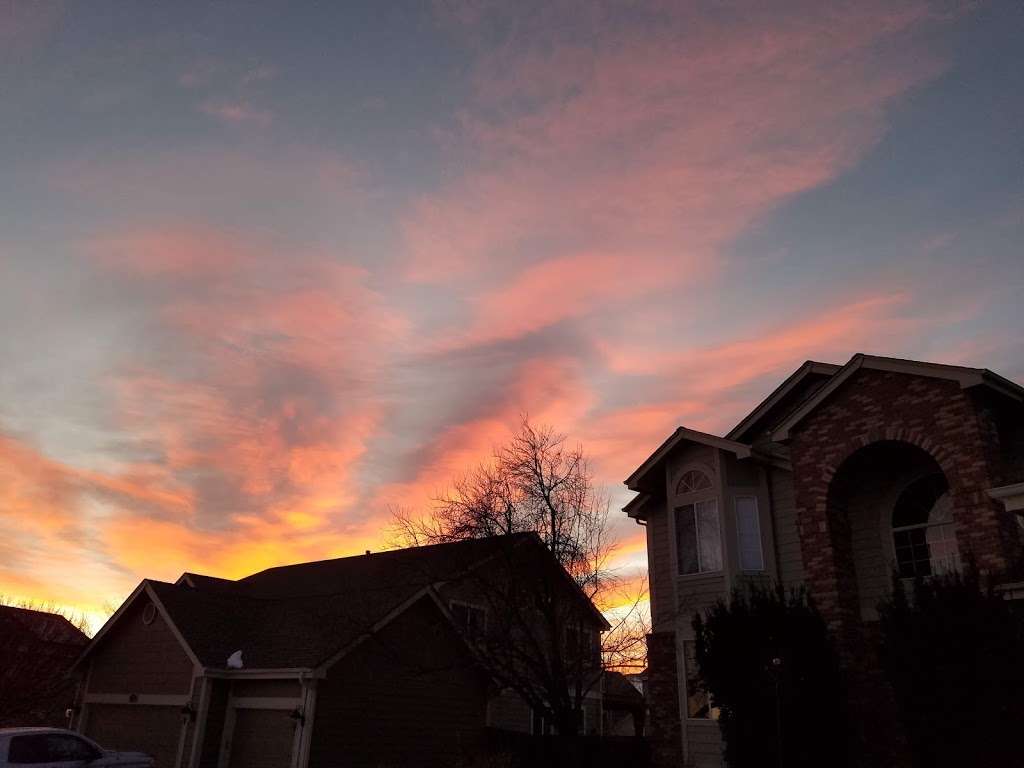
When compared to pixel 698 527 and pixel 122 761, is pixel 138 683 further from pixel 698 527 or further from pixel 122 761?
pixel 698 527

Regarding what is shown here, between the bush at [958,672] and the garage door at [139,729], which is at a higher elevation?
the bush at [958,672]

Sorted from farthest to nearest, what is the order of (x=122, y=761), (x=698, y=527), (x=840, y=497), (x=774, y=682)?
(x=698, y=527), (x=840, y=497), (x=122, y=761), (x=774, y=682)

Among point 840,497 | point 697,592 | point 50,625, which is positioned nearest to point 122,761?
point 697,592

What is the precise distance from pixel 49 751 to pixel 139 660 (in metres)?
9.94

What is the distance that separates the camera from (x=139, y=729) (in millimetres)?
23578

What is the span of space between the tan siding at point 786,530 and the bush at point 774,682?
1.20 m

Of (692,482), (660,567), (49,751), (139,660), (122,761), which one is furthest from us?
Result: (139,660)

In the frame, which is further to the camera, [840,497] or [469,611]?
[469,611]

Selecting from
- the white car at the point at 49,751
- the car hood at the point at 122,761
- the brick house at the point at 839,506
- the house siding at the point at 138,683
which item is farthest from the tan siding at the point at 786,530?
the house siding at the point at 138,683

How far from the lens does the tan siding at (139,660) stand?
23.1 metres

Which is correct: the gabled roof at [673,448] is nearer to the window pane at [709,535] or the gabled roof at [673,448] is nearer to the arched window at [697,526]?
the arched window at [697,526]

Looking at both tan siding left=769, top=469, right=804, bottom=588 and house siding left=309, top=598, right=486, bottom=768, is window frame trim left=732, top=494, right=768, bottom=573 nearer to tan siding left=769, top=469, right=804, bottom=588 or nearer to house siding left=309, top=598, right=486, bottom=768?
tan siding left=769, top=469, right=804, bottom=588

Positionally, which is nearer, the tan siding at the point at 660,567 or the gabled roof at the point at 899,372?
the gabled roof at the point at 899,372

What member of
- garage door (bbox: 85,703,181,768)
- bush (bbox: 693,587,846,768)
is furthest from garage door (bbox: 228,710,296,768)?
bush (bbox: 693,587,846,768)
